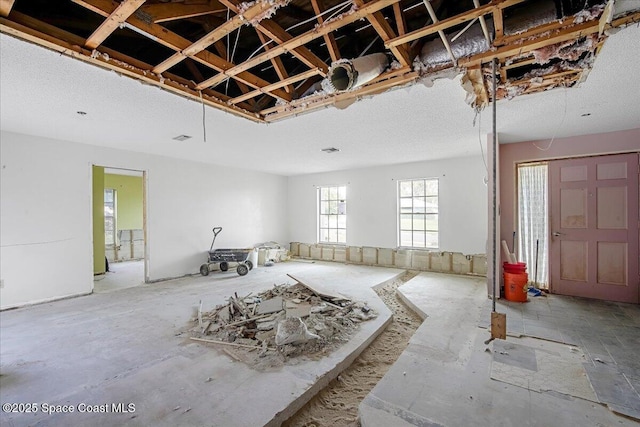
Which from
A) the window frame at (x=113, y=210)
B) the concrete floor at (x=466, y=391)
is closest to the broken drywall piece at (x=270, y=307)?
the concrete floor at (x=466, y=391)

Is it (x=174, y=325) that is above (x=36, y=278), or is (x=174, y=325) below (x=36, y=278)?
below

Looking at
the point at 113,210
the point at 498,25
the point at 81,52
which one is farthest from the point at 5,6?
the point at 113,210

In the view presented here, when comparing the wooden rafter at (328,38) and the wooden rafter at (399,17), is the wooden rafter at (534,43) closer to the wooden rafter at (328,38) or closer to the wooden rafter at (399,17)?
the wooden rafter at (399,17)

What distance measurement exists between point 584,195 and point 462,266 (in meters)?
2.54

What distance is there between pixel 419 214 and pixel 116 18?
6461 mm

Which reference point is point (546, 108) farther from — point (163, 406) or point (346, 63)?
point (163, 406)

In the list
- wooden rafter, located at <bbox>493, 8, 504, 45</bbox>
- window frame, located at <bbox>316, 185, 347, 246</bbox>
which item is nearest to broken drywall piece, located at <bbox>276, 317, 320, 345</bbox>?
wooden rafter, located at <bbox>493, 8, 504, 45</bbox>

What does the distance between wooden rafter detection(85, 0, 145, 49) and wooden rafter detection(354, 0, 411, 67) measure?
1364mm

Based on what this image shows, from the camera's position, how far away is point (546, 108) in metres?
3.34

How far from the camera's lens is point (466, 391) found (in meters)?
2.11

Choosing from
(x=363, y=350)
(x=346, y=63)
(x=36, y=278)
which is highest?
(x=346, y=63)

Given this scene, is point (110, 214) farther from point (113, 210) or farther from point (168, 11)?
point (168, 11)

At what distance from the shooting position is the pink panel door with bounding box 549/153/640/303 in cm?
411

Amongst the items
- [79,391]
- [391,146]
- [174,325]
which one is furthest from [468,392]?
[391,146]
